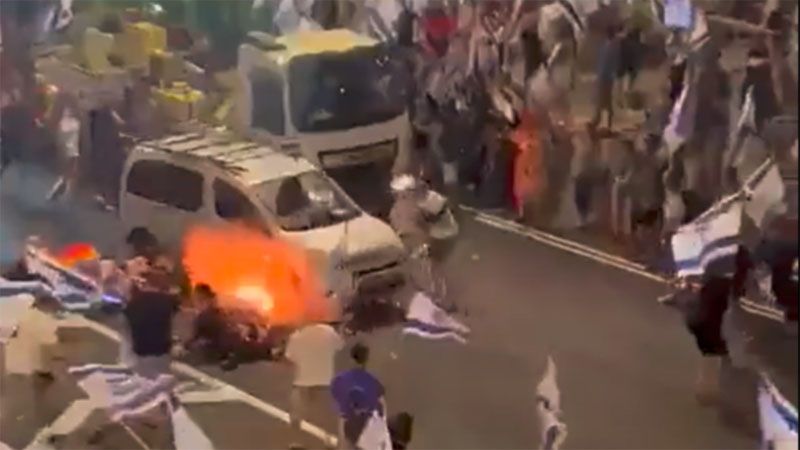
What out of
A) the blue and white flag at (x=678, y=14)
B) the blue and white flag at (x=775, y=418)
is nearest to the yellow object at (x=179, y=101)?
the blue and white flag at (x=678, y=14)

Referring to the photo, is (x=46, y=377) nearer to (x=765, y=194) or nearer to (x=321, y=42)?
(x=321, y=42)

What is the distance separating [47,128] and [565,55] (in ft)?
1.40

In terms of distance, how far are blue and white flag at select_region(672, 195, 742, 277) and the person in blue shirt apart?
0.76 feet

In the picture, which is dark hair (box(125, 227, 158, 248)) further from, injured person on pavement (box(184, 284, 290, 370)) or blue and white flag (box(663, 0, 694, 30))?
blue and white flag (box(663, 0, 694, 30))

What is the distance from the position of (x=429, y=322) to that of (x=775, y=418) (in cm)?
24

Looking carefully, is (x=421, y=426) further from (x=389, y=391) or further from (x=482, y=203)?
(x=482, y=203)

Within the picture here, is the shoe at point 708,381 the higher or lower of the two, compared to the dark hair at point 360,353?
higher

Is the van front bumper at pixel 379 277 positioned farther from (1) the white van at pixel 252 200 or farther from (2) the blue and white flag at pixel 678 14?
(2) the blue and white flag at pixel 678 14

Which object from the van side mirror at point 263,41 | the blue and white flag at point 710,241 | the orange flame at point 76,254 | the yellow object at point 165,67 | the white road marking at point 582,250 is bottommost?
the orange flame at point 76,254

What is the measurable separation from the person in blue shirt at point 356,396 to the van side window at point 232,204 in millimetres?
121

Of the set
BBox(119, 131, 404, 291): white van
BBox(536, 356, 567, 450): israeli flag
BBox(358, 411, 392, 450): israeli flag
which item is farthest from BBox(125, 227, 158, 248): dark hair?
BBox(536, 356, 567, 450): israeli flag

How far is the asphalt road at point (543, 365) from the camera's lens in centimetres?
82

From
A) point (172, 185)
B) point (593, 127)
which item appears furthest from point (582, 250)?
point (172, 185)

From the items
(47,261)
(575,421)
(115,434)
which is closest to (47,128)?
(47,261)
